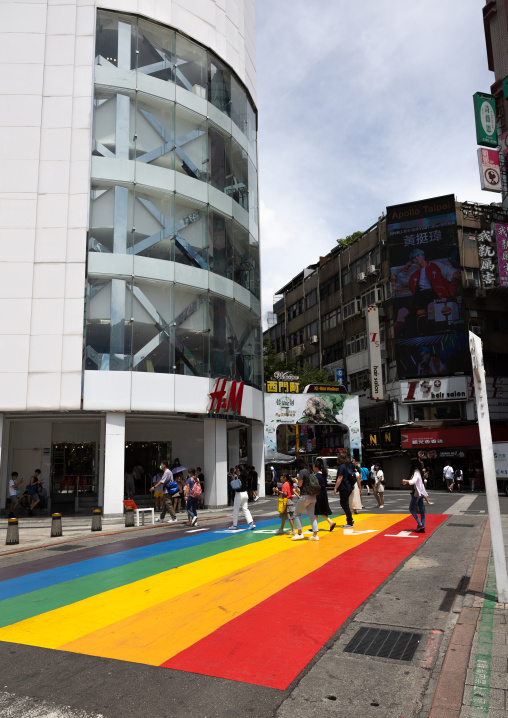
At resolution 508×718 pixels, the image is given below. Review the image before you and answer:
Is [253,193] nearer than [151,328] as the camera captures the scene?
No

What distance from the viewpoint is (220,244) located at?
92.7 ft

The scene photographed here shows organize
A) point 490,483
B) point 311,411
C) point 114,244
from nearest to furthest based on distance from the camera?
1. point 490,483
2. point 114,244
3. point 311,411

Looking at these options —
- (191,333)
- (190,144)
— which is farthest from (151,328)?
(190,144)

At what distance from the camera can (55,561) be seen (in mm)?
12273

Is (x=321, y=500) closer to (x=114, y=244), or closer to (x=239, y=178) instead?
(x=114, y=244)

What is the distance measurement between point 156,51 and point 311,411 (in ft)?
82.5

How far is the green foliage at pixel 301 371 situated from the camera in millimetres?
54844

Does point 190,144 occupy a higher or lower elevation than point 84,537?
higher

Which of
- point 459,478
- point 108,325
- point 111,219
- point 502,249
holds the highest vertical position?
point 502,249

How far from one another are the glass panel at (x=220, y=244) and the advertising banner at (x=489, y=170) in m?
24.7

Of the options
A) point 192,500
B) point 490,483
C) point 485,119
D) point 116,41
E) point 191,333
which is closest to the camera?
point 490,483

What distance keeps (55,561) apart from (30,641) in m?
6.12

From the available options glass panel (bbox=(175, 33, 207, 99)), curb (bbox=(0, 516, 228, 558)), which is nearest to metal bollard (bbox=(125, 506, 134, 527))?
curb (bbox=(0, 516, 228, 558))

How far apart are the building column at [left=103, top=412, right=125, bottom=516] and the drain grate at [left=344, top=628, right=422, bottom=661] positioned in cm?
1775
